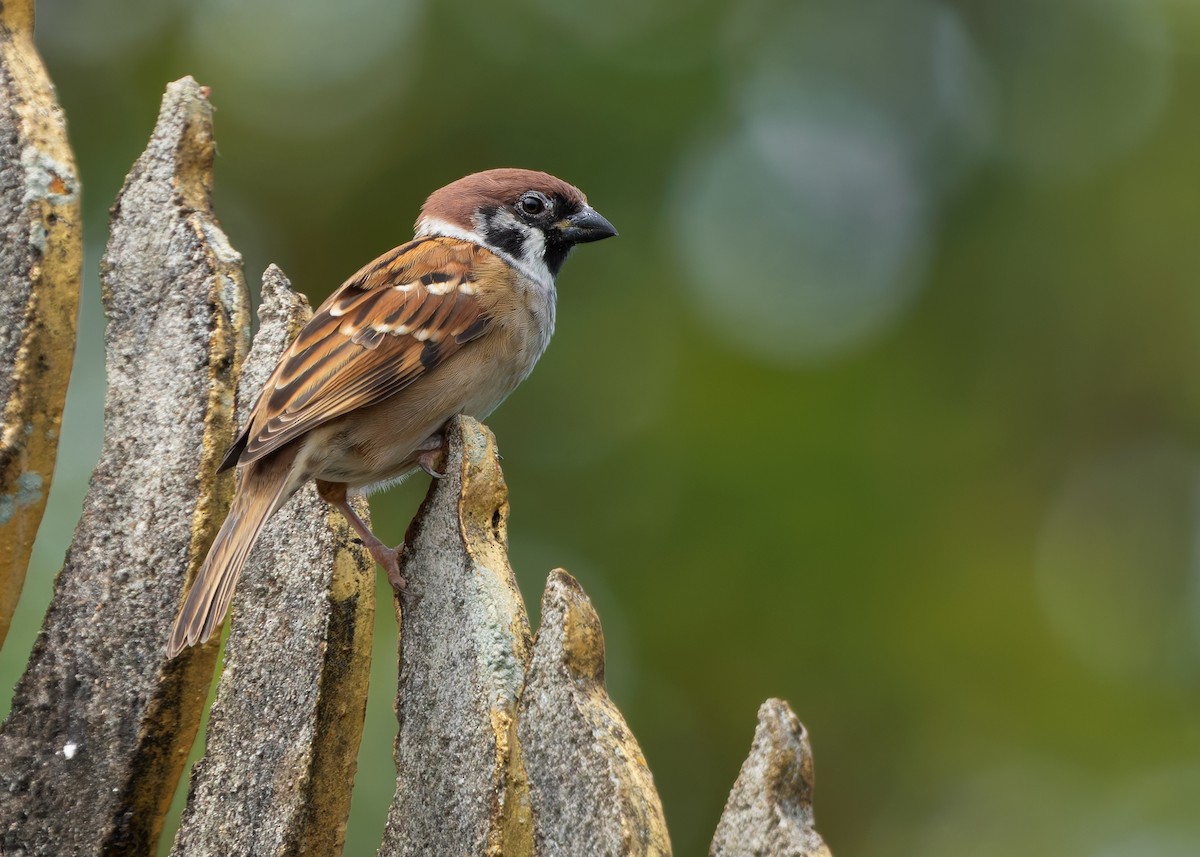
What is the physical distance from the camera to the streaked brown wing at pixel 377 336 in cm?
241

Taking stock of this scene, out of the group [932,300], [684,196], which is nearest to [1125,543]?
[932,300]

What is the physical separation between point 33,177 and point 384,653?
164cm

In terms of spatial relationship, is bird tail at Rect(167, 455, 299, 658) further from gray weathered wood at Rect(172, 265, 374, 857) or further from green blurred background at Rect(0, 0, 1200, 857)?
green blurred background at Rect(0, 0, 1200, 857)

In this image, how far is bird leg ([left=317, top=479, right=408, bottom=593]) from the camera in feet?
6.15

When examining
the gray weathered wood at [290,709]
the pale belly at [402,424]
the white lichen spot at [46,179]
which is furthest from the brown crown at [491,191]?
the gray weathered wood at [290,709]

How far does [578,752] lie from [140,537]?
0.88m

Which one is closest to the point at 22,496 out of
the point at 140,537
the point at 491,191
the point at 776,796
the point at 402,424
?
the point at 140,537

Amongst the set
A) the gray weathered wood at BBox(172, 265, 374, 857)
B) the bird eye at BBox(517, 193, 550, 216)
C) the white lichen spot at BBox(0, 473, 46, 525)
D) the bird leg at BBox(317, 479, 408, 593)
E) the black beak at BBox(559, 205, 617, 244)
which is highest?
the bird eye at BBox(517, 193, 550, 216)

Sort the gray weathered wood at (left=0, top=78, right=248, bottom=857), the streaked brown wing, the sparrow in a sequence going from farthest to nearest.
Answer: the streaked brown wing → the sparrow → the gray weathered wood at (left=0, top=78, right=248, bottom=857)

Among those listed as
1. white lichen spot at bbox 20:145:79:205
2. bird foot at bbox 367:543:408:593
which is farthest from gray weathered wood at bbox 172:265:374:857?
white lichen spot at bbox 20:145:79:205

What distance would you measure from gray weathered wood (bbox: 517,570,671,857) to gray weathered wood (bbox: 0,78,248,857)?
0.64 metres

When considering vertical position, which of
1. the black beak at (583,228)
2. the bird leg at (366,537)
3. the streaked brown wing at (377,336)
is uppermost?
the black beak at (583,228)

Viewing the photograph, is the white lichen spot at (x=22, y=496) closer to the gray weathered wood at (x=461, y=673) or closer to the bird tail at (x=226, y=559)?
the bird tail at (x=226, y=559)

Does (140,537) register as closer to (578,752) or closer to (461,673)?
(461,673)
